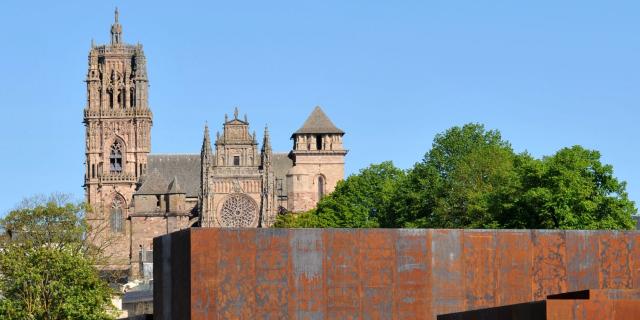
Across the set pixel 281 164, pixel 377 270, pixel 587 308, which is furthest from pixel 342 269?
pixel 281 164

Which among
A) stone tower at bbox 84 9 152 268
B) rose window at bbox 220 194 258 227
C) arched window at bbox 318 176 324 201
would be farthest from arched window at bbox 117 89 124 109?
arched window at bbox 318 176 324 201

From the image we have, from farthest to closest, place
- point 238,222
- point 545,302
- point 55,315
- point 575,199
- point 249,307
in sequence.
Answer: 1. point 238,222
2. point 575,199
3. point 55,315
4. point 249,307
5. point 545,302

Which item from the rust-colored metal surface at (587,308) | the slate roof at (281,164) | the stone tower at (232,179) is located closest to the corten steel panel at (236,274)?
the rust-colored metal surface at (587,308)

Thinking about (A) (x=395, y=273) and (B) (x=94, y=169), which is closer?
(A) (x=395, y=273)

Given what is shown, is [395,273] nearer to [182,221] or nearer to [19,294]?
[19,294]

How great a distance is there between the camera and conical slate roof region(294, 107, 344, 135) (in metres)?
156

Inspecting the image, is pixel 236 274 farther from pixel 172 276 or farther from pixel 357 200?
pixel 357 200

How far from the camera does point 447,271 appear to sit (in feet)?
140

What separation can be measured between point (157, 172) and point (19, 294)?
9178 cm

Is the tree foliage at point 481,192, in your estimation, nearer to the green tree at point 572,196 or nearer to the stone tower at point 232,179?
the green tree at point 572,196

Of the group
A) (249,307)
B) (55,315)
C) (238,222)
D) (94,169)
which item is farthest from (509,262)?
(94,169)

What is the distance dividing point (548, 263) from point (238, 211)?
→ 109m

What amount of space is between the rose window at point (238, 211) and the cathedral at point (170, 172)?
0.30 ft

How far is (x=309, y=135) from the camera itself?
157 meters
